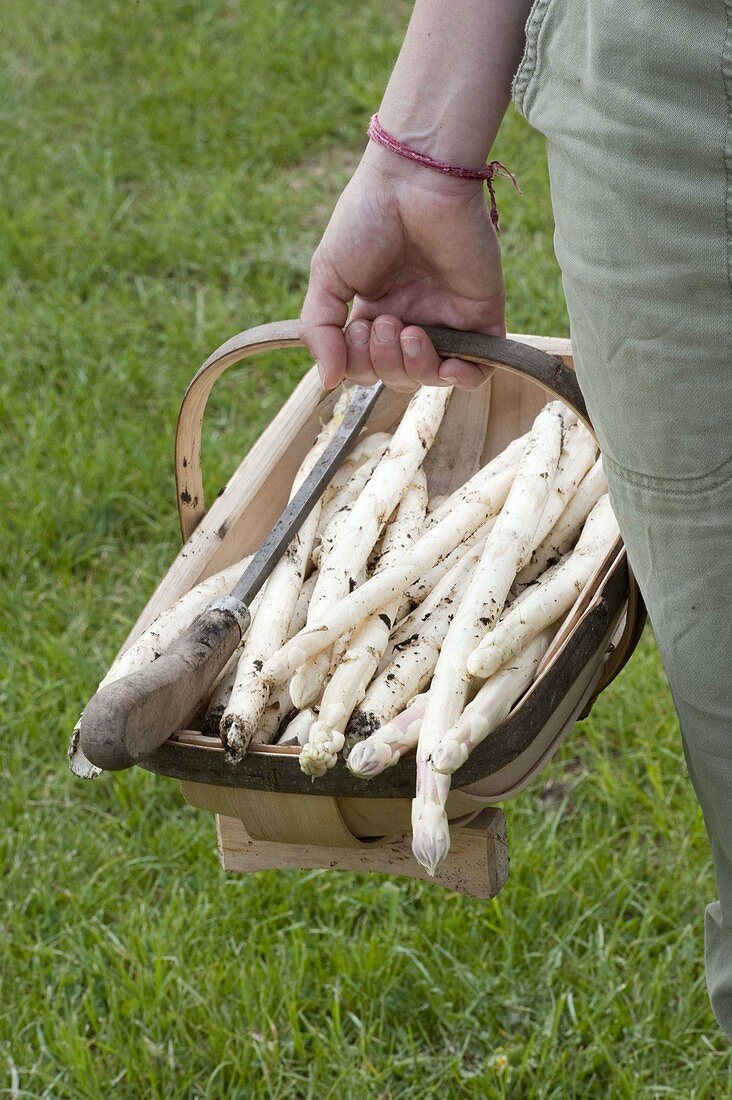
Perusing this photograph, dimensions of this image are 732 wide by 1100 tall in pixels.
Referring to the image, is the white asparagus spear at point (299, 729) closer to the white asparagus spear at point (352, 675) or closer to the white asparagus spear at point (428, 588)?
the white asparagus spear at point (352, 675)

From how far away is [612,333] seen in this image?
37.4 inches

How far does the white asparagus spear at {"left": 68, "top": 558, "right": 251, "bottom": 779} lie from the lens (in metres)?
1.21

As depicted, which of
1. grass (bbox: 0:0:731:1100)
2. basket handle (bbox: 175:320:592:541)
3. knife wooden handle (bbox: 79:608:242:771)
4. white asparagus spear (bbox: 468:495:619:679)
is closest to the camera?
knife wooden handle (bbox: 79:608:242:771)

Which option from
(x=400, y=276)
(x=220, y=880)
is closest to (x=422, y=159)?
(x=400, y=276)

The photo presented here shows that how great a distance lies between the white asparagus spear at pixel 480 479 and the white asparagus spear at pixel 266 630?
138 millimetres

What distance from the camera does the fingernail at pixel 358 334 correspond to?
1.34 metres

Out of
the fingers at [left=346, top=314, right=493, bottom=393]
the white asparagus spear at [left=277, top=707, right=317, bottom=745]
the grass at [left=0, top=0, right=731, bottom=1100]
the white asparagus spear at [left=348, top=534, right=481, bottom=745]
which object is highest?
the fingers at [left=346, top=314, right=493, bottom=393]

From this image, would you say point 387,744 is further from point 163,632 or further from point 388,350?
point 388,350

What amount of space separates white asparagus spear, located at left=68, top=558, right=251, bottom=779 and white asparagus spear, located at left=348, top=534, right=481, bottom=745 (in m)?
0.23

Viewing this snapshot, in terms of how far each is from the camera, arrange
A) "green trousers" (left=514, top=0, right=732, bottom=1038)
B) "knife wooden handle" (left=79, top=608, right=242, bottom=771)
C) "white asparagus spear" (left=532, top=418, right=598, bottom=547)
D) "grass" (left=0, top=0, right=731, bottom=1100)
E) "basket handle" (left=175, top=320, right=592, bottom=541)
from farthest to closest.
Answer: "grass" (left=0, top=0, right=731, bottom=1100)
"white asparagus spear" (left=532, top=418, right=598, bottom=547)
"basket handle" (left=175, top=320, right=592, bottom=541)
"knife wooden handle" (left=79, top=608, right=242, bottom=771)
"green trousers" (left=514, top=0, right=732, bottom=1038)

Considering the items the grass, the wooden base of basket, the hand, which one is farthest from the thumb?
the grass

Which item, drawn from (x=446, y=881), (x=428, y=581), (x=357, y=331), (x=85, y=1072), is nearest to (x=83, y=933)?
(x=85, y=1072)

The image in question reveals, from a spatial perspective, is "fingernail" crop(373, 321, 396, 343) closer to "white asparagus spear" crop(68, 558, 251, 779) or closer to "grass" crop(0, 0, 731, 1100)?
"white asparagus spear" crop(68, 558, 251, 779)

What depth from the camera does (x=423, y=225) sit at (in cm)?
123
